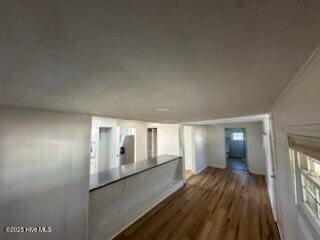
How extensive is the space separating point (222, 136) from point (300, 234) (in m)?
5.60

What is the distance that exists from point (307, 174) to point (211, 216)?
2.28 meters

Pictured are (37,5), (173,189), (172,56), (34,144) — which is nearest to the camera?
(37,5)

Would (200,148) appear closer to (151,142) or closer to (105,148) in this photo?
(151,142)

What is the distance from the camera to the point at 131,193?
2900 millimetres

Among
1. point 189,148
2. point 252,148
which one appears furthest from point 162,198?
point 252,148

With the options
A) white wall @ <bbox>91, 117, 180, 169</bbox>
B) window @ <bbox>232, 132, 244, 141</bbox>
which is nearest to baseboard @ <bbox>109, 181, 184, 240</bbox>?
white wall @ <bbox>91, 117, 180, 169</bbox>

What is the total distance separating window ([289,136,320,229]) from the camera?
1.00 metres

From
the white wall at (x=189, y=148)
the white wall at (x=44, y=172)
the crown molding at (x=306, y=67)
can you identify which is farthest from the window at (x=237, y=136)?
the white wall at (x=44, y=172)

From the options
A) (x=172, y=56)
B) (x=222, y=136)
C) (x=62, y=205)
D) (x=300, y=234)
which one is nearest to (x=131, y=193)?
(x=62, y=205)

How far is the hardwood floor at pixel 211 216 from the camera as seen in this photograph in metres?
2.41

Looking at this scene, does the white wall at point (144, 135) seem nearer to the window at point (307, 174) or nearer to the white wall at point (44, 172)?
the white wall at point (44, 172)

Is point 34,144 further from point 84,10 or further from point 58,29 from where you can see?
point 84,10

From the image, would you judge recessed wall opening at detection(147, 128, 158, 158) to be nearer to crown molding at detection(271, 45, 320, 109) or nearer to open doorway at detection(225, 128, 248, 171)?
open doorway at detection(225, 128, 248, 171)

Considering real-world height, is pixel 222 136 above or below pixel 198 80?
below
